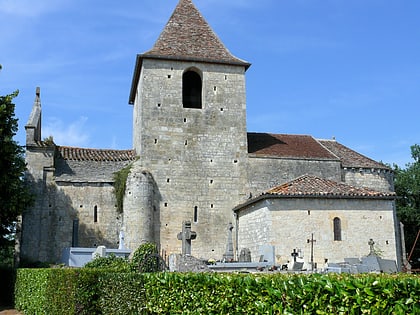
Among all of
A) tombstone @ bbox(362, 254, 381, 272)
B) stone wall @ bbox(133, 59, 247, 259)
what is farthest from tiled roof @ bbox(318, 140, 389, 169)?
tombstone @ bbox(362, 254, 381, 272)

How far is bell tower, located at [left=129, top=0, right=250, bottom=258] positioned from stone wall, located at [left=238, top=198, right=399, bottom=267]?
11.8ft

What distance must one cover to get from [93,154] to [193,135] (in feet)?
17.5

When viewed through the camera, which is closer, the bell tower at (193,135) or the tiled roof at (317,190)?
the tiled roof at (317,190)

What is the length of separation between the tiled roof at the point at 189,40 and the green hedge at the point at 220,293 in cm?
1493

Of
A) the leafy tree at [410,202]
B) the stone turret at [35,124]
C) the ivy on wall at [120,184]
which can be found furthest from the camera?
the leafy tree at [410,202]

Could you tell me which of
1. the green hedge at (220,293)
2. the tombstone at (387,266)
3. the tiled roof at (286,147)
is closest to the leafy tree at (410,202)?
the tiled roof at (286,147)

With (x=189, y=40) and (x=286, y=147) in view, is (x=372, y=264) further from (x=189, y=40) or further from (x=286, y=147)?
(x=189, y=40)

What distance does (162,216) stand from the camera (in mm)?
23078

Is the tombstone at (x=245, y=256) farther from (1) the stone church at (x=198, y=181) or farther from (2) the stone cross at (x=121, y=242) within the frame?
(2) the stone cross at (x=121, y=242)

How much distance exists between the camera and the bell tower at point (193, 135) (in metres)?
23.4

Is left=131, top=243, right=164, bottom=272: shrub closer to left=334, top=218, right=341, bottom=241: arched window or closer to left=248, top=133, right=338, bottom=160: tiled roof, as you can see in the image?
left=334, top=218, right=341, bottom=241: arched window

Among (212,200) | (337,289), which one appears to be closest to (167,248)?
(212,200)

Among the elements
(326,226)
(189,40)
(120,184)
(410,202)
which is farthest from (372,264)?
(410,202)

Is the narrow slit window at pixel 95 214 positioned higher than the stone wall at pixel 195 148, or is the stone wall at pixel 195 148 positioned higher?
the stone wall at pixel 195 148
